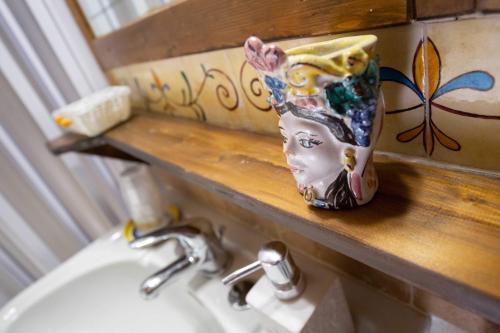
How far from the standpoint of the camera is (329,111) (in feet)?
0.72

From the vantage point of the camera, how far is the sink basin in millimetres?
617

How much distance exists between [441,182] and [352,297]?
0.88 ft

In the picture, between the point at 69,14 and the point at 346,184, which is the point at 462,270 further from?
the point at 69,14

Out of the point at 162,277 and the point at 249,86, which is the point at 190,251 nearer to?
the point at 162,277

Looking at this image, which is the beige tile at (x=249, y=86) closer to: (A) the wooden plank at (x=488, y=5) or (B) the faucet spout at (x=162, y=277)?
(A) the wooden plank at (x=488, y=5)

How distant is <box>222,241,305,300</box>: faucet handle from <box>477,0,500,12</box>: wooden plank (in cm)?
29

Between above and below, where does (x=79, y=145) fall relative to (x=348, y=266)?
above

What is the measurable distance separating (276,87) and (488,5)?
15cm

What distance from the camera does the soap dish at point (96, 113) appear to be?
2.04 feet

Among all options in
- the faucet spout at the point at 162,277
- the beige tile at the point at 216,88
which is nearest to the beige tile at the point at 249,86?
the beige tile at the point at 216,88

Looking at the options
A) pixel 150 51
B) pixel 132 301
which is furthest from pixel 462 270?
pixel 132 301

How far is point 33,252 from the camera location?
3.05 feet

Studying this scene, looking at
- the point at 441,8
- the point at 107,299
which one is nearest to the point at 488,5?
the point at 441,8

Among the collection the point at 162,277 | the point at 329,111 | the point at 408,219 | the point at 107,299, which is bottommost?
the point at 107,299
